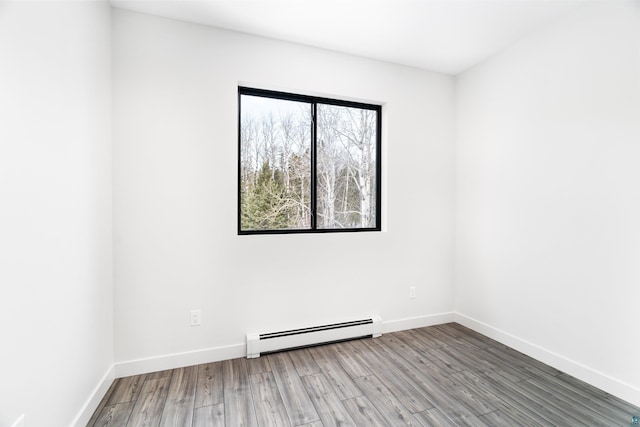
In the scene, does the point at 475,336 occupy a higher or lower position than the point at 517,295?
lower

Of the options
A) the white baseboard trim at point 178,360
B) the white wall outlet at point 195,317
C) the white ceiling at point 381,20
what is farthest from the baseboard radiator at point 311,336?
the white ceiling at point 381,20

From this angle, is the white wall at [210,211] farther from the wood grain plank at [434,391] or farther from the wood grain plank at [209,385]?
the wood grain plank at [434,391]

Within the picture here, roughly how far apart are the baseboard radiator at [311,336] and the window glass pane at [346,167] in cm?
91

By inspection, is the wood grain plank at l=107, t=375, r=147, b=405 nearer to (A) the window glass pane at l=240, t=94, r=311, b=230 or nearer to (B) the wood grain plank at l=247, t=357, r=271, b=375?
(B) the wood grain plank at l=247, t=357, r=271, b=375

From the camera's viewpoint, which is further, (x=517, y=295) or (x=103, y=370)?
(x=517, y=295)

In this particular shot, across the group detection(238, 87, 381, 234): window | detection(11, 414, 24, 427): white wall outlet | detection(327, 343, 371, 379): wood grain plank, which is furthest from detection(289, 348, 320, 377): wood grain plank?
detection(11, 414, 24, 427): white wall outlet

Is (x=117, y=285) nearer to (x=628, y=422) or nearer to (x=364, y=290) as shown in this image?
(x=364, y=290)

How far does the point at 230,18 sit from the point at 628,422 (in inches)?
142

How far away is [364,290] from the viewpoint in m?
2.81

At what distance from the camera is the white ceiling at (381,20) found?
6.77 feet

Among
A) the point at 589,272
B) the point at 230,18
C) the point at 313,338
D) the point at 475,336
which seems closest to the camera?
the point at 589,272

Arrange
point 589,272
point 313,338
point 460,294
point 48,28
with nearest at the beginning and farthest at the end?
point 48,28, point 589,272, point 313,338, point 460,294

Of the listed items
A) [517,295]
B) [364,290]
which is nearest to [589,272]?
[517,295]

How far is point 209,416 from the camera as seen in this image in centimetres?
170
